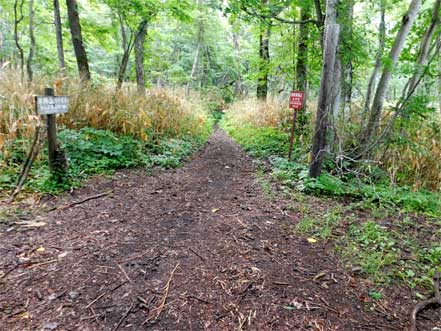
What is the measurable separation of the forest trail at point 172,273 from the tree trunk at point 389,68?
2422mm

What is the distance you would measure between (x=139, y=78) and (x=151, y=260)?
258 inches

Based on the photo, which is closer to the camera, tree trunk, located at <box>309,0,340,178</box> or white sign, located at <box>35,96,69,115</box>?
white sign, located at <box>35,96,69,115</box>

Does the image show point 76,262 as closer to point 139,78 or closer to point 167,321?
point 167,321

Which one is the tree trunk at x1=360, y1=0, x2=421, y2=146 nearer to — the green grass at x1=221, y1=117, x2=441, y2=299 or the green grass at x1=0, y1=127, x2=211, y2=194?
the green grass at x1=221, y1=117, x2=441, y2=299

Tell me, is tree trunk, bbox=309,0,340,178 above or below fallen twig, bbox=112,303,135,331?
above

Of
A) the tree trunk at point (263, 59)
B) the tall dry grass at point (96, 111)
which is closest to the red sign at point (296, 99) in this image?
the tall dry grass at point (96, 111)

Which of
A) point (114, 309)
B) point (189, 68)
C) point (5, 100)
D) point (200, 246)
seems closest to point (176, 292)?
point (114, 309)

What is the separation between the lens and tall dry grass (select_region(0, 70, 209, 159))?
3.66 meters

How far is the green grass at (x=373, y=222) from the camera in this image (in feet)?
7.11

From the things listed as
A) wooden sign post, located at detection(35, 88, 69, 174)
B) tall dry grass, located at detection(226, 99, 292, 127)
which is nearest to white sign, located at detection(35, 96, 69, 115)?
wooden sign post, located at detection(35, 88, 69, 174)

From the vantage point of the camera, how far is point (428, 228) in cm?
280

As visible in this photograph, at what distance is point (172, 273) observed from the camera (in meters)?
2.02

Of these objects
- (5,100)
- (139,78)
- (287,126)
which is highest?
(139,78)

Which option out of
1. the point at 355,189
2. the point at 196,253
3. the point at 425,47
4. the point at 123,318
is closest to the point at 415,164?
the point at 355,189
